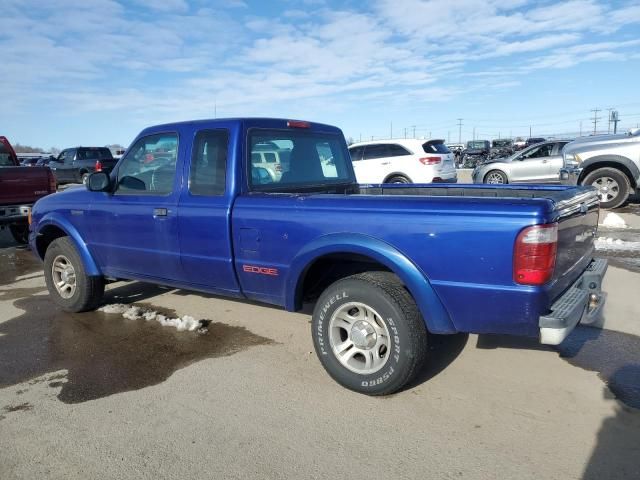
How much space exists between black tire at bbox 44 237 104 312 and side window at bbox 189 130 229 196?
1.80 m

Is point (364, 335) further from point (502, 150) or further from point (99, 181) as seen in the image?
point (502, 150)

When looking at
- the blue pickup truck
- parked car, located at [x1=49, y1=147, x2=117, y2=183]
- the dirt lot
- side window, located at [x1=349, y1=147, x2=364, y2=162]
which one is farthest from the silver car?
parked car, located at [x1=49, y1=147, x2=117, y2=183]

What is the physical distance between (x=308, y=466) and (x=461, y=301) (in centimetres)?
124

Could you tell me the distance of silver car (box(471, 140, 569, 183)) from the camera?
1413 cm

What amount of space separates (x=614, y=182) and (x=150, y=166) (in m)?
10.1

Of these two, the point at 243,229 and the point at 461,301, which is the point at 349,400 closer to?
the point at 461,301

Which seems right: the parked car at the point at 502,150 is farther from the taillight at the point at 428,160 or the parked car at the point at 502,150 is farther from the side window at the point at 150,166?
the side window at the point at 150,166

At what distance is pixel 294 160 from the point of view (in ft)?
14.6

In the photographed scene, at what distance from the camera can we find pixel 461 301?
9.52 feet

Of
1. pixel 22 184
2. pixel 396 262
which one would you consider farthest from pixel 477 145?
pixel 396 262

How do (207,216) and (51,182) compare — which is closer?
(207,216)

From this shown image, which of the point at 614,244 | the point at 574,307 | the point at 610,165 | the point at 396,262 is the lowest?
the point at 614,244

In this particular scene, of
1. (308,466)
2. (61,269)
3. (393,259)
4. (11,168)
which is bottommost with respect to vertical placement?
(308,466)

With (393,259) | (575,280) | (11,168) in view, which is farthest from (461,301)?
(11,168)
